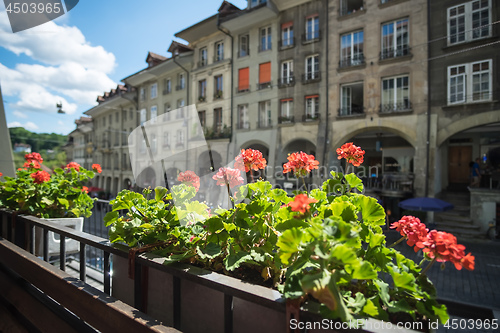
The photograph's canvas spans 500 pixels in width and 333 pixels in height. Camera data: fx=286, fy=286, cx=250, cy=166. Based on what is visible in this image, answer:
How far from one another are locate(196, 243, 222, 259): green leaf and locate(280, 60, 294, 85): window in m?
12.8

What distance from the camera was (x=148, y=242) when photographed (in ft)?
3.83

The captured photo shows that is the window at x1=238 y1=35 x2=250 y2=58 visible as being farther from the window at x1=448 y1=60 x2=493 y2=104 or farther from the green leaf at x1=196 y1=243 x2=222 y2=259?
the green leaf at x1=196 y1=243 x2=222 y2=259

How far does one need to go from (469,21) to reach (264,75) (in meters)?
8.00

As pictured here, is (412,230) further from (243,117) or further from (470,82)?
(243,117)

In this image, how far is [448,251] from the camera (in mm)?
688

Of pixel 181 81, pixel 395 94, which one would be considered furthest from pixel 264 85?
pixel 181 81

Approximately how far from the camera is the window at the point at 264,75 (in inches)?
546

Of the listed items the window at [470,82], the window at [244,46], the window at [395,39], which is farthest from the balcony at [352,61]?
the window at [244,46]

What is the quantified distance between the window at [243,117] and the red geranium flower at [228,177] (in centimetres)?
1334

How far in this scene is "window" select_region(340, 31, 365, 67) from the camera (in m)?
11.4

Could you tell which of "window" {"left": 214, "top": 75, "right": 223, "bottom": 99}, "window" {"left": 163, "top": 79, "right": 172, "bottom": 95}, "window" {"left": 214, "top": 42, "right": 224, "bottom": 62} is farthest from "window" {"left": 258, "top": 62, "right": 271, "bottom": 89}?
"window" {"left": 163, "top": 79, "right": 172, "bottom": 95}

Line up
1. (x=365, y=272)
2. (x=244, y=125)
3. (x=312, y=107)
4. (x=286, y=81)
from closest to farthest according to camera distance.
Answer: (x=365, y=272) → (x=312, y=107) → (x=286, y=81) → (x=244, y=125)

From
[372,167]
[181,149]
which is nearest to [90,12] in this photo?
[181,149]

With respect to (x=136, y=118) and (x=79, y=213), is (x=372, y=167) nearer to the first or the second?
(x=79, y=213)
